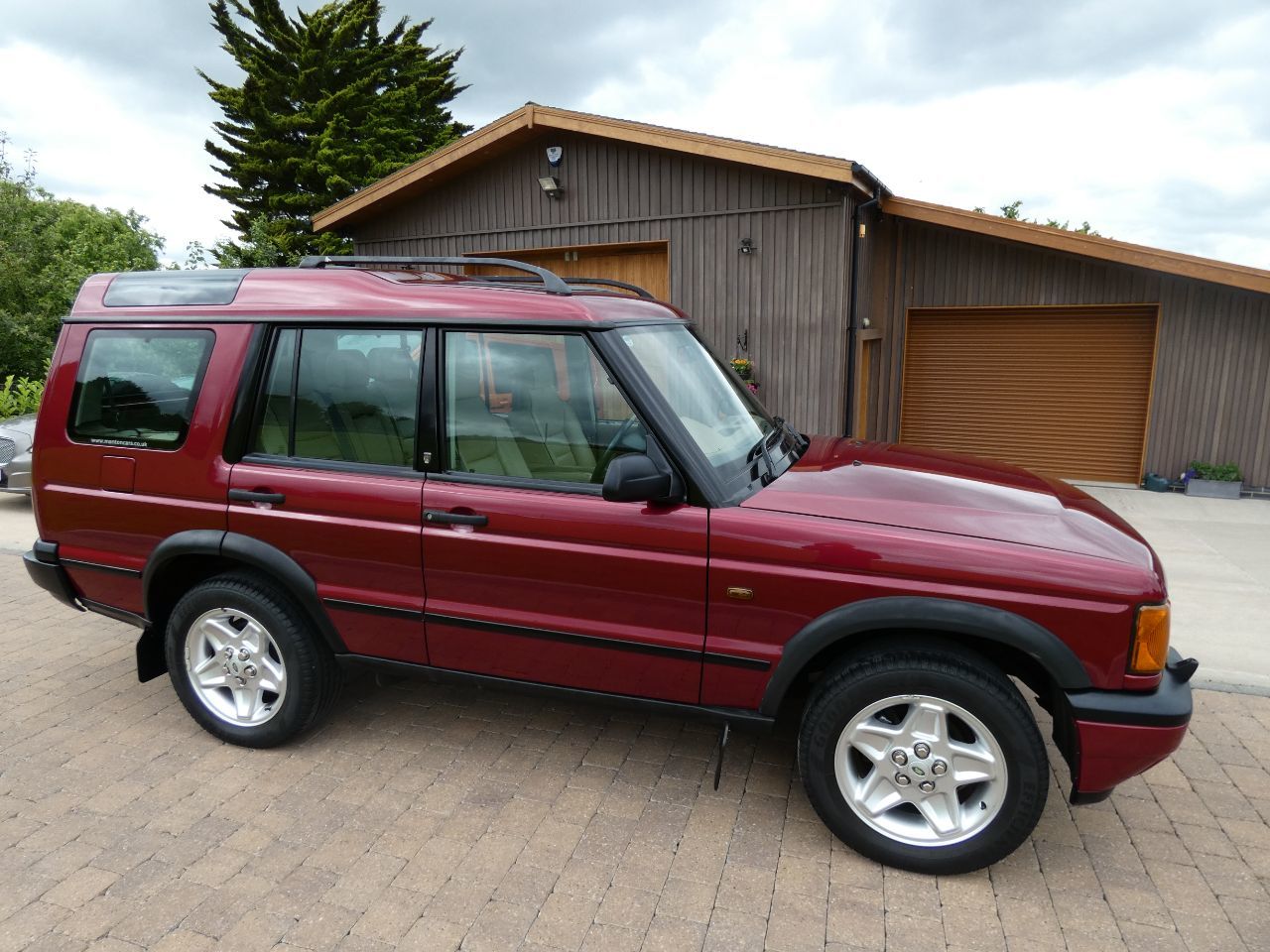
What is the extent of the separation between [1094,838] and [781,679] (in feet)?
4.50

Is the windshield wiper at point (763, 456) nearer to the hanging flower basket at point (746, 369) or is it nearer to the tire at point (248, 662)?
the tire at point (248, 662)

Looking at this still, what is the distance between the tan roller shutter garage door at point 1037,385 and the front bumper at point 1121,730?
901 cm

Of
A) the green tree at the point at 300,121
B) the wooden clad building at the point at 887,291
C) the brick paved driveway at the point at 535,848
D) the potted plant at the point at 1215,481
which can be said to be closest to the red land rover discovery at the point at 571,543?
the brick paved driveway at the point at 535,848

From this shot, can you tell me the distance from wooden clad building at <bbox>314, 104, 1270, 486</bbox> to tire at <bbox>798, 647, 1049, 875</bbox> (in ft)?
24.2

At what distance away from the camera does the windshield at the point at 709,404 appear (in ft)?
10.1

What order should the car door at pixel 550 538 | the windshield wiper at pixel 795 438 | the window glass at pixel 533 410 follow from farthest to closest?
the windshield wiper at pixel 795 438 → the window glass at pixel 533 410 → the car door at pixel 550 538

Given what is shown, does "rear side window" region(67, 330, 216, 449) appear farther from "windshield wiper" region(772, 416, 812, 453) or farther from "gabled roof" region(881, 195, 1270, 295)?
"gabled roof" region(881, 195, 1270, 295)

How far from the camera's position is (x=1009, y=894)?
2.71 meters

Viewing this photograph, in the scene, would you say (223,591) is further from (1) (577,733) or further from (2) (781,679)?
(2) (781,679)

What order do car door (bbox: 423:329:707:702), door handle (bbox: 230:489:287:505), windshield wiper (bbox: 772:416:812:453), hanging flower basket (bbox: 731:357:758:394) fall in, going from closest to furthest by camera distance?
car door (bbox: 423:329:707:702)
door handle (bbox: 230:489:287:505)
windshield wiper (bbox: 772:416:812:453)
hanging flower basket (bbox: 731:357:758:394)

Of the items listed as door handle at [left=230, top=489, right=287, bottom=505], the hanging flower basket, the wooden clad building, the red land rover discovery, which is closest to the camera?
the red land rover discovery

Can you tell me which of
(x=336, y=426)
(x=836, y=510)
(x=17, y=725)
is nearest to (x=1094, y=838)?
(x=836, y=510)

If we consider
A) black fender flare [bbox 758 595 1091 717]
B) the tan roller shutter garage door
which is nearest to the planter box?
the tan roller shutter garage door

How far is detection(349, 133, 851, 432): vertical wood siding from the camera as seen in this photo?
9.66m
